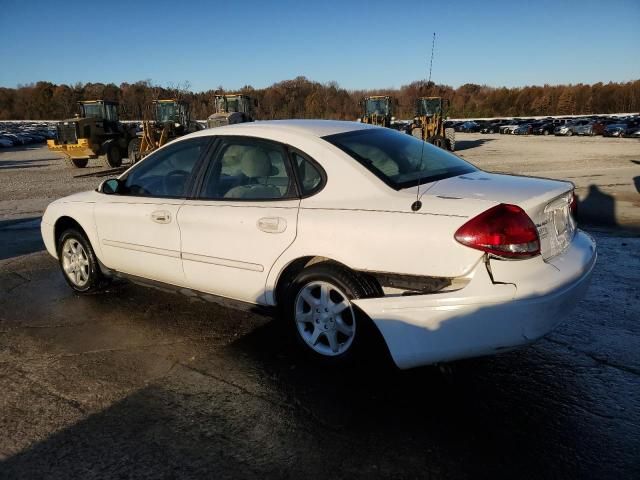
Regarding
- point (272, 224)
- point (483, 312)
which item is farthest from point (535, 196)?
point (272, 224)

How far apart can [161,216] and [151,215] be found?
133mm

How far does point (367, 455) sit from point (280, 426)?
20.3 inches

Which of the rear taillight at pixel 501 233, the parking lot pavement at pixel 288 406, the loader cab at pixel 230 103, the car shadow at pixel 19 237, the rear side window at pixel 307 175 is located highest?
the loader cab at pixel 230 103

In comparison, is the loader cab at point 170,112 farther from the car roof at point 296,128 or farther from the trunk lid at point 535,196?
the trunk lid at point 535,196

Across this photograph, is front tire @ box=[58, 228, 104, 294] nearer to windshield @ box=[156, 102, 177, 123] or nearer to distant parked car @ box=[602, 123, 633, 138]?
windshield @ box=[156, 102, 177, 123]

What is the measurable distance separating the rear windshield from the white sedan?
14 millimetres

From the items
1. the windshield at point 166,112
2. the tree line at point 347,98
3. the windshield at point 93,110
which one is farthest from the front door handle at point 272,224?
the tree line at point 347,98

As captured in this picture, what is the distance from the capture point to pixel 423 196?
2.94m

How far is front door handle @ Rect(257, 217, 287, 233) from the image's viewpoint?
3328mm

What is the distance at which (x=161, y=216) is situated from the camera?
4.02 meters

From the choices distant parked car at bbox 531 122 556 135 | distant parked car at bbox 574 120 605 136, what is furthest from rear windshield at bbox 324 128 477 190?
distant parked car at bbox 531 122 556 135

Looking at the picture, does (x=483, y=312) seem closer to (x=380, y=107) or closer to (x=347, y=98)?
(x=380, y=107)

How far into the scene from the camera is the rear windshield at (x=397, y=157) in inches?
129

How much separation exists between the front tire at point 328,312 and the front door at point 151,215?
1.13 meters
